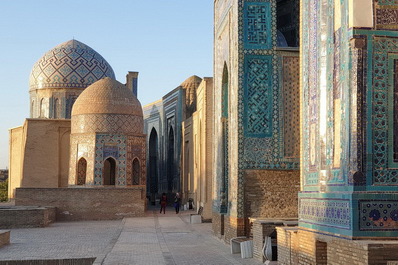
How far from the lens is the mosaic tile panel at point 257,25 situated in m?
11.3

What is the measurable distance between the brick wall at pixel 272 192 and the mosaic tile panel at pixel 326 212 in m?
3.47

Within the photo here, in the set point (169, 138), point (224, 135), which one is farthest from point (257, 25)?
point (169, 138)

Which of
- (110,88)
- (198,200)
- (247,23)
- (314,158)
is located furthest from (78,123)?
(314,158)

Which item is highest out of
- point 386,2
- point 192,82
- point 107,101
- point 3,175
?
point 192,82

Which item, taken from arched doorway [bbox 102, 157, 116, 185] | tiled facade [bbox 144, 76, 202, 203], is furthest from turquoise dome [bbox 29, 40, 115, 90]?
arched doorway [bbox 102, 157, 116, 185]

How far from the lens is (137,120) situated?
78.1 ft

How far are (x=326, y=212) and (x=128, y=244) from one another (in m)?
5.77

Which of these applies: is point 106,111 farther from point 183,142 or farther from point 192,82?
point 192,82

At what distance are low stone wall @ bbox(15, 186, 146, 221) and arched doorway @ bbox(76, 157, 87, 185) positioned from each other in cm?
338

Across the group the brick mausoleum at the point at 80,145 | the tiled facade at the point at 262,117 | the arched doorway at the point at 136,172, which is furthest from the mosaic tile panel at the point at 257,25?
the arched doorway at the point at 136,172

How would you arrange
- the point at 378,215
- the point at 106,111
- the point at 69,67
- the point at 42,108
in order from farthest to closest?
1. the point at 42,108
2. the point at 69,67
3. the point at 106,111
4. the point at 378,215

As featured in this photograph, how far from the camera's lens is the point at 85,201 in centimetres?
1953

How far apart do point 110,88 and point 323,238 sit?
1771 centimetres

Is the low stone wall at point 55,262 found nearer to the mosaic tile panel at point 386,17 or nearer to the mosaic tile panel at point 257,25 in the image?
the mosaic tile panel at point 257,25
